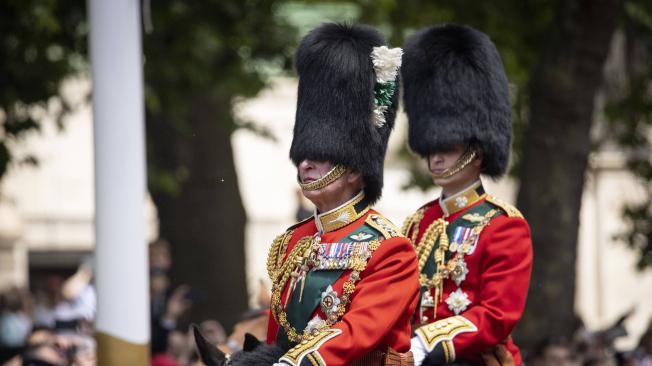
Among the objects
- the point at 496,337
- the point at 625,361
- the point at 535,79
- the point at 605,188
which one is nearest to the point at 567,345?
the point at 625,361

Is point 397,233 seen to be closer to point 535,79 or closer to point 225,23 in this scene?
point 535,79

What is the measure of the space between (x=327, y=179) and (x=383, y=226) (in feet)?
1.02

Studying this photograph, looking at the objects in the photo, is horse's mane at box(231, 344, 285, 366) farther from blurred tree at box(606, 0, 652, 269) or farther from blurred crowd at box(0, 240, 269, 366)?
blurred tree at box(606, 0, 652, 269)

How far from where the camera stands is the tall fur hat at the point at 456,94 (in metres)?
6.98

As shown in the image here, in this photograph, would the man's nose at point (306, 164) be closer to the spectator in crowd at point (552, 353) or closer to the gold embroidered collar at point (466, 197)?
the gold embroidered collar at point (466, 197)

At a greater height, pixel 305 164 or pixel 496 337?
pixel 305 164

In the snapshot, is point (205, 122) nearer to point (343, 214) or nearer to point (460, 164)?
point (460, 164)

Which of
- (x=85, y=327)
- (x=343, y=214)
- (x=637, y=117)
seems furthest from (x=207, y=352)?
(x=637, y=117)

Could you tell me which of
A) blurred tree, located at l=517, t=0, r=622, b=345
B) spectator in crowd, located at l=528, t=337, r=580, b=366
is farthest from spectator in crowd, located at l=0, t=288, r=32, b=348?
blurred tree, located at l=517, t=0, r=622, b=345

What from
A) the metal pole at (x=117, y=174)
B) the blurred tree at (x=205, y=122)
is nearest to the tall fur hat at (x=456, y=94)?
the metal pole at (x=117, y=174)

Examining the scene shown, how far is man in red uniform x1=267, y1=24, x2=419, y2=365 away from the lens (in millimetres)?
5746

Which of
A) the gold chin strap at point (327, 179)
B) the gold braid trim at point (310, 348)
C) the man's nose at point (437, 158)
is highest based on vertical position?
the gold chin strap at point (327, 179)

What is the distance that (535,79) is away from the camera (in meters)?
12.8

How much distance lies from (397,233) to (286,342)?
2.14ft
